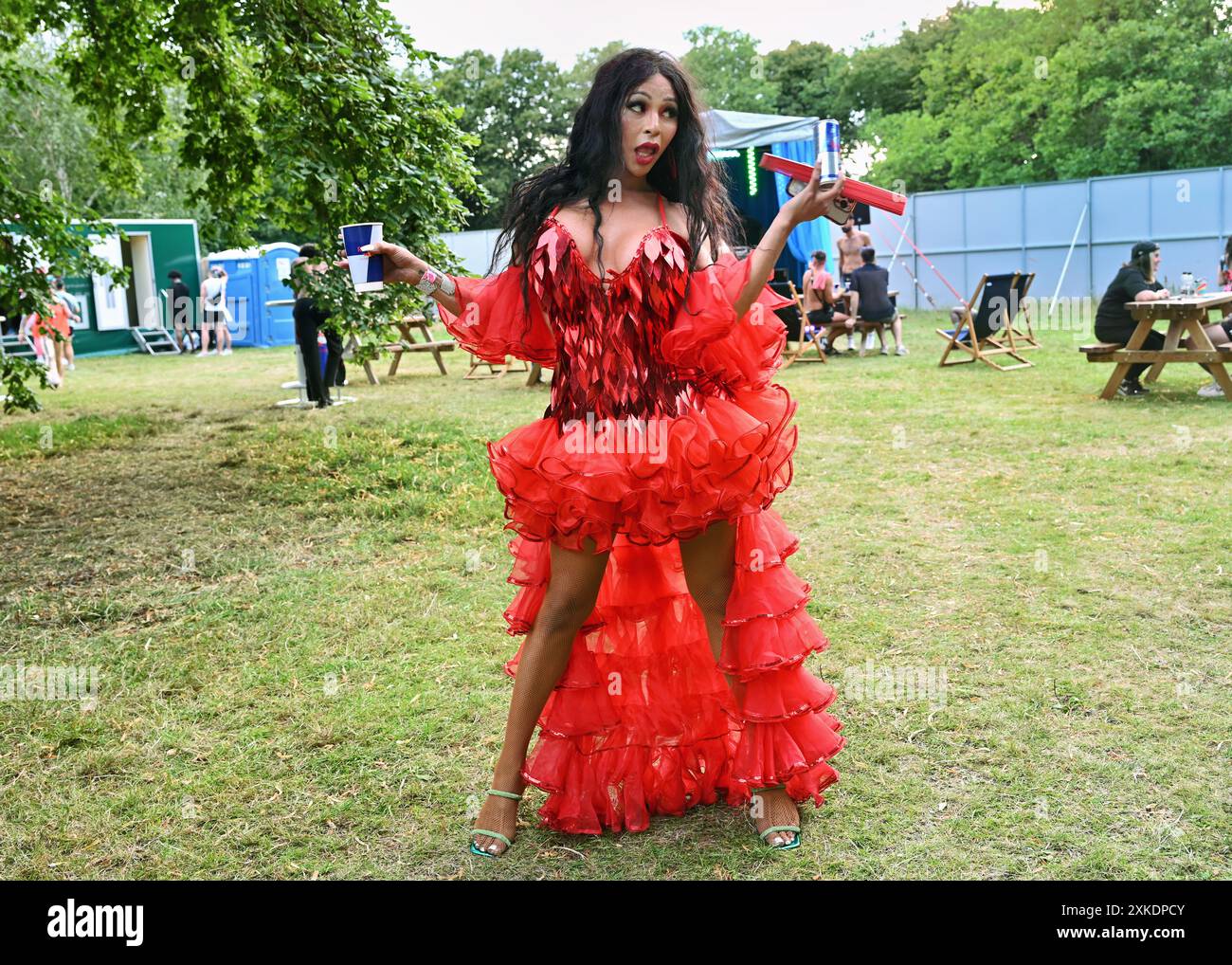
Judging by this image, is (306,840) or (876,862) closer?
(876,862)

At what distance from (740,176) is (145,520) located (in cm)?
1315

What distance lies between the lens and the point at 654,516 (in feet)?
8.81

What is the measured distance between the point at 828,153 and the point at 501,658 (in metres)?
2.52

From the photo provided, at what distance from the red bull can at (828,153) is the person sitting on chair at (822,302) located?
12116 mm

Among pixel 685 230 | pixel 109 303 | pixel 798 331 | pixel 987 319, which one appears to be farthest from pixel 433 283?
pixel 109 303

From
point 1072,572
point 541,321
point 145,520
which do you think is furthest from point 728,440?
point 145,520

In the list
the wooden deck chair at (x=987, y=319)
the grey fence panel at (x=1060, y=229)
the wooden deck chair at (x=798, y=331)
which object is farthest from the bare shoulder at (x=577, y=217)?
the grey fence panel at (x=1060, y=229)

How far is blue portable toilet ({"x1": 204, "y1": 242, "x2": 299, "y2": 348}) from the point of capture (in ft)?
74.8

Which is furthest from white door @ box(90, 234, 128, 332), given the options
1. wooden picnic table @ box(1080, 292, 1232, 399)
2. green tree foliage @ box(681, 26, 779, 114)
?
green tree foliage @ box(681, 26, 779, 114)

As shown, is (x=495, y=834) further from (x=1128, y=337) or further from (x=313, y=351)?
(x=313, y=351)

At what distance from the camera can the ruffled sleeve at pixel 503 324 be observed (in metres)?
2.88

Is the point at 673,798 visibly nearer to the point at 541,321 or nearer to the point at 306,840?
the point at 306,840

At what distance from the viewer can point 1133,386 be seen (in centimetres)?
980

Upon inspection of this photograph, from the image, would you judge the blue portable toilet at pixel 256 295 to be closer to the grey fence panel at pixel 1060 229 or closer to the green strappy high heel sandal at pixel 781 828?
the grey fence panel at pixel 1060 229
